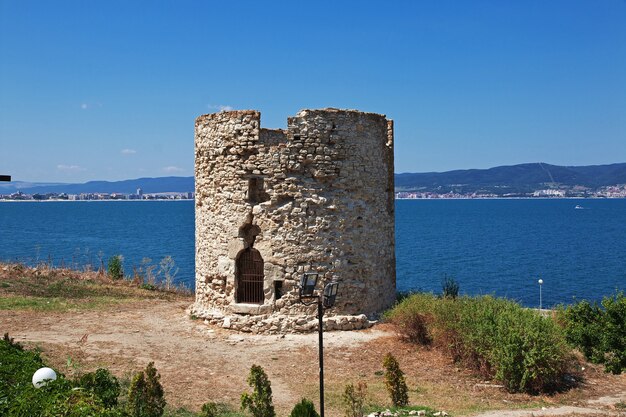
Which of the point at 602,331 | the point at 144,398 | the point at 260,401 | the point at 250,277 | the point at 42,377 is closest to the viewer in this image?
the point at 42,377

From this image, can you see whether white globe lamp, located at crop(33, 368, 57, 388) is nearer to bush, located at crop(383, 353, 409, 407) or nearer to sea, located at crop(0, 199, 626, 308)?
bush, located at crop(383, 353, 409, 407)

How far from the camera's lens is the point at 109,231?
309 ft

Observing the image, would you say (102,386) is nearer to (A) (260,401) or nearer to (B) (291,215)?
(A) (260,401)

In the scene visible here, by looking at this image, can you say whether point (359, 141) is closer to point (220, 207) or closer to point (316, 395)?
point (220, 207)

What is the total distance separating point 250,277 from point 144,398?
26.4ft

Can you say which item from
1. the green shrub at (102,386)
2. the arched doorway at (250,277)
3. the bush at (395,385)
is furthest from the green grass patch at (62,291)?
the bush at (395,385)

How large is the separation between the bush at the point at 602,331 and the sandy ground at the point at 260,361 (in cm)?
39

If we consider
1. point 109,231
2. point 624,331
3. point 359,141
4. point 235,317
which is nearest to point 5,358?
point 235,317

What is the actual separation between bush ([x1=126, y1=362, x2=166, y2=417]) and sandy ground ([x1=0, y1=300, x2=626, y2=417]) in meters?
1.43

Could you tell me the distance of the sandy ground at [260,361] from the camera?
11.1 m

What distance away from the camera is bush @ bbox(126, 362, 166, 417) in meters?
8.85

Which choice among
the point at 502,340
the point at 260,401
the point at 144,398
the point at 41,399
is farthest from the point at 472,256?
the point at 41,399

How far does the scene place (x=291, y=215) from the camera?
1595 centimetres

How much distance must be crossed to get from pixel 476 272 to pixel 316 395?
37914 millimetres
